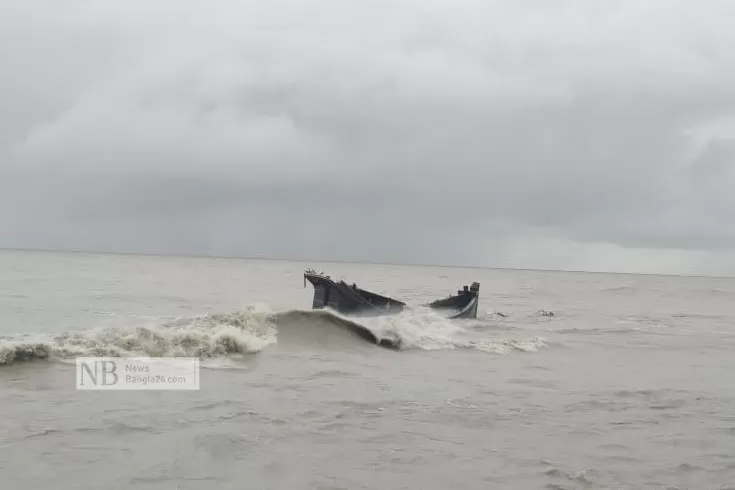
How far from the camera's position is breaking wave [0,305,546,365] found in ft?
43.9

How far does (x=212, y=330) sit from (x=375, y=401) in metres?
6.61

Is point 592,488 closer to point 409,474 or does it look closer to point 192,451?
point 409,474

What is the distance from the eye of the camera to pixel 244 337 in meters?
15.5

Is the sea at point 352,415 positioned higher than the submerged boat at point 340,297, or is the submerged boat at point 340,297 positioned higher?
the submerged boat at point 340,297

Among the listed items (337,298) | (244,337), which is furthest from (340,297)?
(244,337)

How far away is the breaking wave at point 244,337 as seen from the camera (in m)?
13.4

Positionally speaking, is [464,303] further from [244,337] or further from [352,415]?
[352,415]

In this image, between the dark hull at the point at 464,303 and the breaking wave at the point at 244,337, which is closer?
the breaking wave at the point at 244,337

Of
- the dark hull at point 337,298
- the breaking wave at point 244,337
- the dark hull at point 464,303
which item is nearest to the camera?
the breaking wave at point 244,337

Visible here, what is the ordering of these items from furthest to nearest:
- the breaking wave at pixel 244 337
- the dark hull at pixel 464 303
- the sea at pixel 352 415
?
1. the dark hull at pixel 464 303
2. the breaking wave at pixel 244 337
3. the sea at pixel 352 415

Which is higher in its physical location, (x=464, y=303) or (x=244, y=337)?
(x=244, y=337)

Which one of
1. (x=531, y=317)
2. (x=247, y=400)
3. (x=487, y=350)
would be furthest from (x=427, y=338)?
(x=531, y=317)

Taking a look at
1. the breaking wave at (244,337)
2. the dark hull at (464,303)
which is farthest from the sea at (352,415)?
the dark hull at (464,303)

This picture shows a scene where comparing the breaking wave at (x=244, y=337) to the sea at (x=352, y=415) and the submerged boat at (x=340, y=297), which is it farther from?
the submerged boat at (x=340, y=297)
